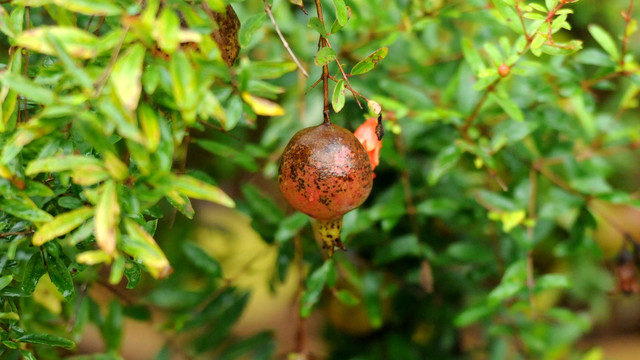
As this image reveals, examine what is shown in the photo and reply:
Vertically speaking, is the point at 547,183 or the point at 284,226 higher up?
the point at 284,226

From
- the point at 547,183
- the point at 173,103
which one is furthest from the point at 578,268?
the point at 173,103

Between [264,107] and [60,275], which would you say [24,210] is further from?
[264,107]

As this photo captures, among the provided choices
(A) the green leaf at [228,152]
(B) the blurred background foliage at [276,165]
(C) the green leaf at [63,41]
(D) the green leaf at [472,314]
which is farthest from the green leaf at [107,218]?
(D) the green leaf at [472,314]

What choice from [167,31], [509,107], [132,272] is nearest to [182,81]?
[167,31]

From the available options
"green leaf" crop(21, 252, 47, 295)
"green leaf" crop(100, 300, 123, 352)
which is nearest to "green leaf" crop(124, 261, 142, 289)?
"green leaf" crop(21, 252, 47, 295)

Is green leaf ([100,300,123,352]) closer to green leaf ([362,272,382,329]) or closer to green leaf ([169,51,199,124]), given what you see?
green leaf ([362,272,382,329])

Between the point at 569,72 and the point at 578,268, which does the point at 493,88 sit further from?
the point at 578,268

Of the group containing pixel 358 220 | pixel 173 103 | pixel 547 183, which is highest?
pixel 173 103
